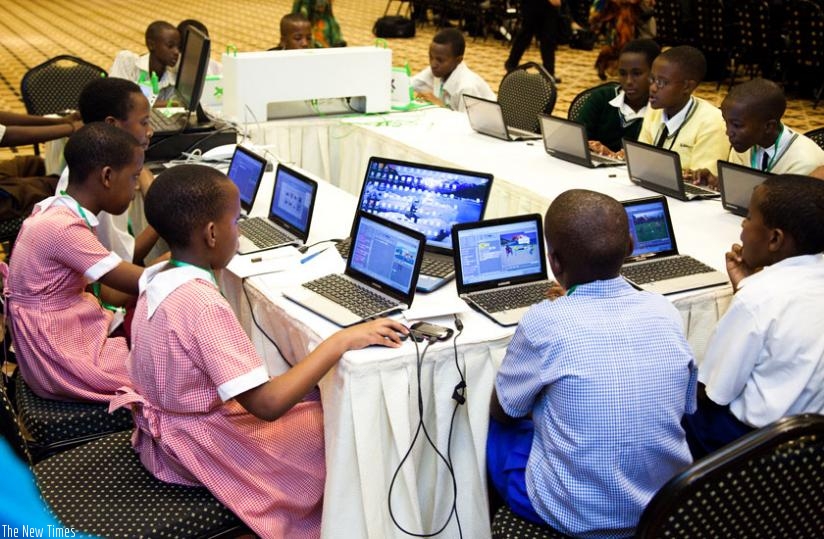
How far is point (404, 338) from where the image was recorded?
7.27 ft

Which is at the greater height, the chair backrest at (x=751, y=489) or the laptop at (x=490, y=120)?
the chair backrest at (x=751, y=489)

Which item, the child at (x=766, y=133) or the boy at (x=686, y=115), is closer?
the child at (x=766, y=133)

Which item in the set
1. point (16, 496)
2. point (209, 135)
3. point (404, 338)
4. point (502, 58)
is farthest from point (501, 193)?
point (502, 58)

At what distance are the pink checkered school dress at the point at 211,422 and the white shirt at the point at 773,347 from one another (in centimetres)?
98

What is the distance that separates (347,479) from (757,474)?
95cm

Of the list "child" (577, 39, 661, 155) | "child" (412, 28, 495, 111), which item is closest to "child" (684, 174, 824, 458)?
"child" (577, 39, 661, 155)

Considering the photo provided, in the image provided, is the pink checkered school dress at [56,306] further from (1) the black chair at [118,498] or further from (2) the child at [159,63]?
(2) the child at [159,63]

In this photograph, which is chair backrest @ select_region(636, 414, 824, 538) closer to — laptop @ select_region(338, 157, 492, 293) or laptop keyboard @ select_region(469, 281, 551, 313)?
laptop keyboard @ select_region(469, 281, 551, 313)

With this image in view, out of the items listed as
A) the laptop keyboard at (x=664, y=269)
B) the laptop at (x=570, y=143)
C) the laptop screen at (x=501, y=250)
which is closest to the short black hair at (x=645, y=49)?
→ the laptop at (x=570, y=143)

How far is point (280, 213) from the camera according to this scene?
3104 millimetres

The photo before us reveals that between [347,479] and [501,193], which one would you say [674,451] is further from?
[501,193]

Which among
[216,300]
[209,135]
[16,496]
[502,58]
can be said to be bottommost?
[502,58]

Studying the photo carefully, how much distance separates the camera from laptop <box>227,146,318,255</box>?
115 inches

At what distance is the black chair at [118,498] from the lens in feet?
6.32
